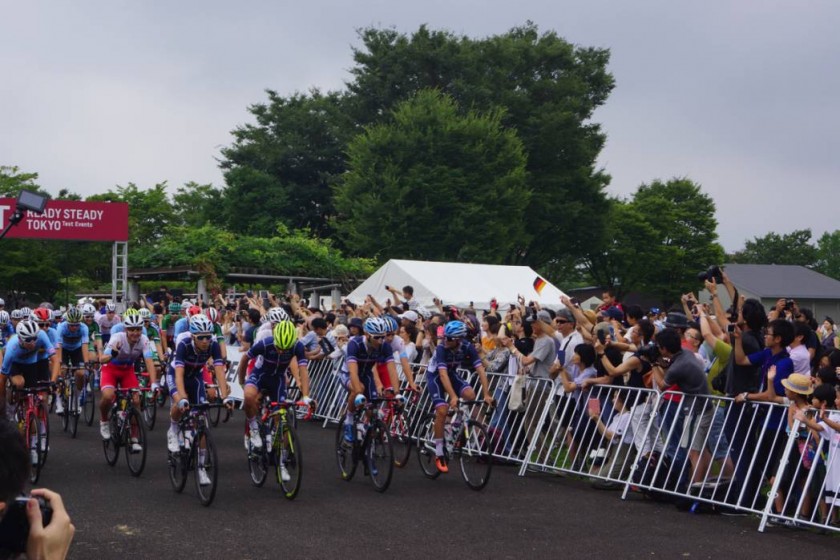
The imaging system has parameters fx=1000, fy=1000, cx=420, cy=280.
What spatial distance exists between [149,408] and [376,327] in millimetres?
6742

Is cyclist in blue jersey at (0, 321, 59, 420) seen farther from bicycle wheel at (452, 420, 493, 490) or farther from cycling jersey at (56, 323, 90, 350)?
bicycle wheel at (452, 420, 493, 490)

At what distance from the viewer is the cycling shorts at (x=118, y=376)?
42.6 feet

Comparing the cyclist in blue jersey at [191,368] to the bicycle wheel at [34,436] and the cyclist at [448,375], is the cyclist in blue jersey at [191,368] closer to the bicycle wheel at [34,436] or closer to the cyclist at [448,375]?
the bicycle wheel at [34,436]

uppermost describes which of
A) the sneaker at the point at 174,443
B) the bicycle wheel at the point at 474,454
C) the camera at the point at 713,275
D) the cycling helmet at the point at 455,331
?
the camera at the point at 713,275

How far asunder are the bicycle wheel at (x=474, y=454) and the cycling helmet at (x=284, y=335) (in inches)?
88.9

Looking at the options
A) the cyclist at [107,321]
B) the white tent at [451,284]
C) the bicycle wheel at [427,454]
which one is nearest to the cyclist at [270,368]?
the bicycle wheel at [427,454]

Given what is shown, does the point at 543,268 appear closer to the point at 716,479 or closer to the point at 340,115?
the point at 340,115

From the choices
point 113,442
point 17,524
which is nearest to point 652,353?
point 113,442

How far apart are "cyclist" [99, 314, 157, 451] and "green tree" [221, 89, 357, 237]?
177 feet

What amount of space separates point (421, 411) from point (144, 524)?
19.7 feet

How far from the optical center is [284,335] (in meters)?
11.2

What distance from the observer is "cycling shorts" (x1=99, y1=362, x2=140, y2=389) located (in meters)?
13.0

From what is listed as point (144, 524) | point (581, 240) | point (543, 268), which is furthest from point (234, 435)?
point (543, 268)

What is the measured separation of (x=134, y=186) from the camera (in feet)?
225
